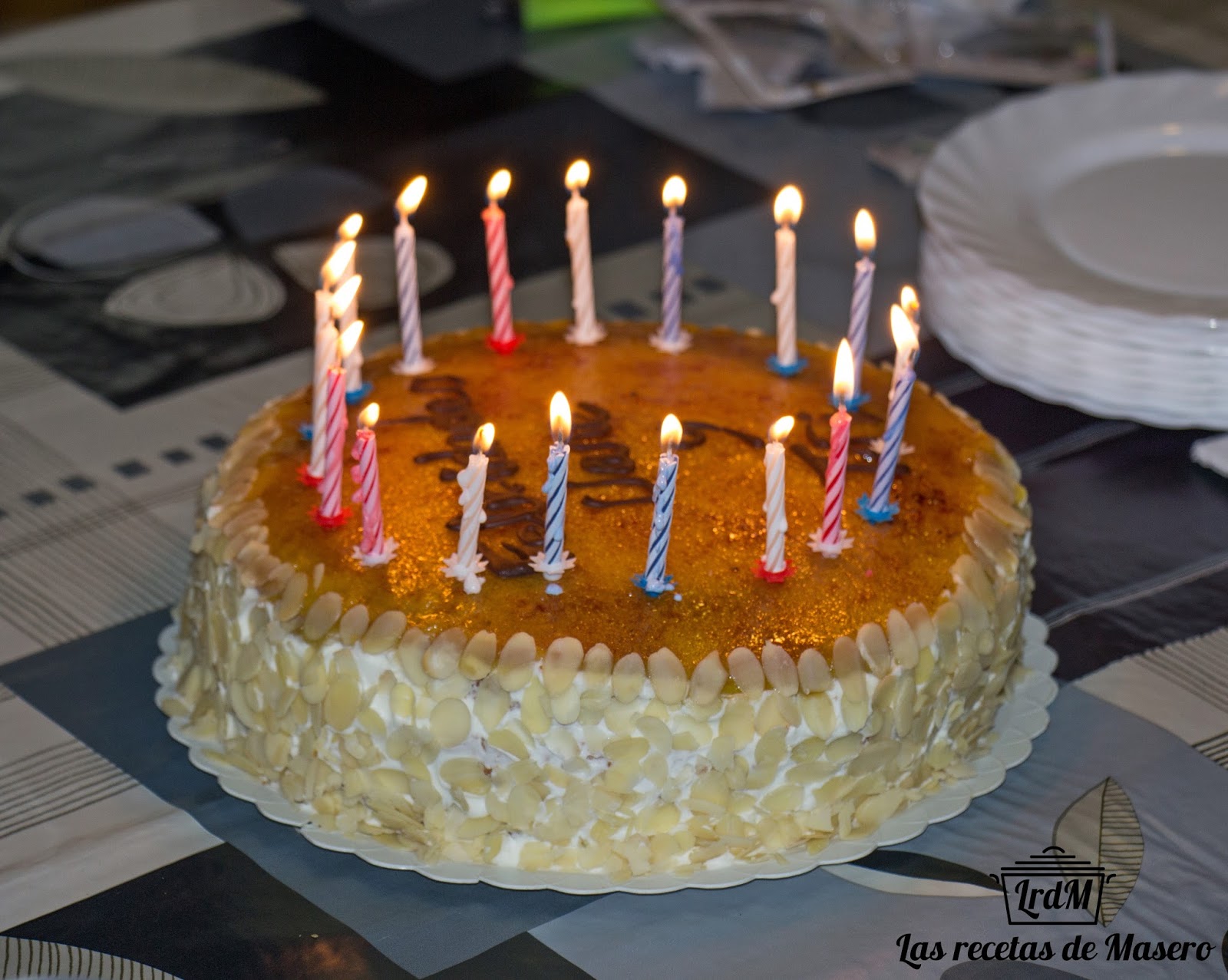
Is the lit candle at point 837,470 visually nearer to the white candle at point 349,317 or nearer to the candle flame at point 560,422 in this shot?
the candle flame at point 560,422

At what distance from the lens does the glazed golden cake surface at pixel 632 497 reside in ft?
6.05

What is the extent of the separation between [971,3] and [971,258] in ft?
4.74

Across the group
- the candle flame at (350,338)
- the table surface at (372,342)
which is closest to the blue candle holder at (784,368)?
the table surface at (372,342)

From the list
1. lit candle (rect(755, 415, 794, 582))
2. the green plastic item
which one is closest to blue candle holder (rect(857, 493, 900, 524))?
lit candle (rect(755, 415, 794, 582))

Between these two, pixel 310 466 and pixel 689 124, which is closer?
pixel 310 466

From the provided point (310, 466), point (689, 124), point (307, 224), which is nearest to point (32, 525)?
point (310, 466)

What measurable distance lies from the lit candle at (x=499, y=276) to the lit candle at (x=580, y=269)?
0.08 meters

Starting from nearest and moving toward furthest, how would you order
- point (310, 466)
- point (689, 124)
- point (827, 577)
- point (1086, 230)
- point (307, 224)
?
point (827, 577) → point (310, 466) → point (1086, 230) → point (307, 224) → point (689, 124)

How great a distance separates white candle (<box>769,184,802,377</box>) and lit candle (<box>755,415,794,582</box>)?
1.30 ft

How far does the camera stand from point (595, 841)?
1.84 metres

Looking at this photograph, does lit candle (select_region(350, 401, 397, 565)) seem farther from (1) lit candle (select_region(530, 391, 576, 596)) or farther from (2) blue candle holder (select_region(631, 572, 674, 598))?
(2) blue candle holder (select_region(631, 572, 674, 598))

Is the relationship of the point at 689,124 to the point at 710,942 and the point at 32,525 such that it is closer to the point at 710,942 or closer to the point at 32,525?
the point at 32,525

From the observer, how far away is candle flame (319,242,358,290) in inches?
79.2

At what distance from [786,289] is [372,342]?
0.91 meters
